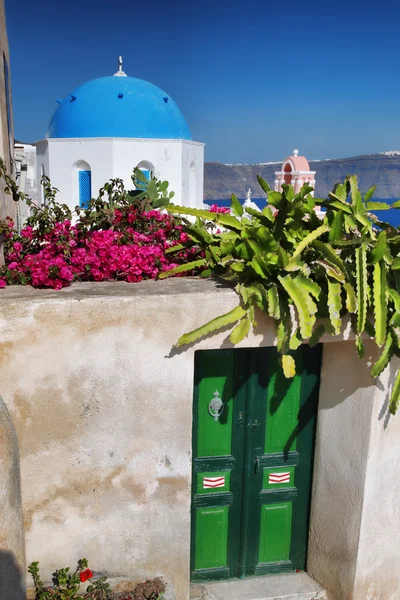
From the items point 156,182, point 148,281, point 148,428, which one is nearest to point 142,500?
point 148,428

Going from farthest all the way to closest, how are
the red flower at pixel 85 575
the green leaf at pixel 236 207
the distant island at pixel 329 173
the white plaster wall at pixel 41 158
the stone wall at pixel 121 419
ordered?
the distant island at pixel 329 173 < the white plaster wall at pixel 41 158 < the green leaf at pixel 236 207 < the red flower at pixel 85 575 < the stone wall at pixel 121 419

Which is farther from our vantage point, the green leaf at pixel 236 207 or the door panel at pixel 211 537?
the door panel at pixel 211 537

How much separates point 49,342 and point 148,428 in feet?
2.55

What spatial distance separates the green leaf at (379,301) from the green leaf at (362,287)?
73 mm

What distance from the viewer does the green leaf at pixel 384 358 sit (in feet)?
10.8

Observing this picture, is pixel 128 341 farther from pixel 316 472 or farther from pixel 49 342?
pixel 316 472

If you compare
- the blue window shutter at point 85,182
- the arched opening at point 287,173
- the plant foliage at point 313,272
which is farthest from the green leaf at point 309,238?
the arched opening at point 287,173

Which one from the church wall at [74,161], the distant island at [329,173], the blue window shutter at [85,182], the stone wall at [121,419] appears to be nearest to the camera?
the stone wall at [121,419]

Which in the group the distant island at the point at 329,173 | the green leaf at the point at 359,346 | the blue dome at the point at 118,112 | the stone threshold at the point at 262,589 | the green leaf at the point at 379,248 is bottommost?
the stone threshold at the point at 262,589

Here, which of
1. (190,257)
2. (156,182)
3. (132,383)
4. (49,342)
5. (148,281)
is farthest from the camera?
(156,182)

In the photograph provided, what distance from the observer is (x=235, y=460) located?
3.88 m

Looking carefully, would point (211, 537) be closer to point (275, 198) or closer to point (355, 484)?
point (355, 484)

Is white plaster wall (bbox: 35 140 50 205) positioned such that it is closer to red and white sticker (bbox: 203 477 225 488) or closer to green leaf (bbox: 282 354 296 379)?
red and white sticker (bbox: 203 477 225 488)

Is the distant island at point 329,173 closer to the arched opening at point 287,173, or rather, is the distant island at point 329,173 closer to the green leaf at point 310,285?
the arched opening at point 287,173
